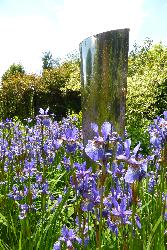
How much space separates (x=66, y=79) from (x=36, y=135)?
18.4m

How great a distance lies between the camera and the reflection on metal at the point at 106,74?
4.07 m

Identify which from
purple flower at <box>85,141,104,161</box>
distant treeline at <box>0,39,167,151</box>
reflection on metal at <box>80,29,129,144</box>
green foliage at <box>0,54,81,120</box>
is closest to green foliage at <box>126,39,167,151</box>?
distant treeline at <box>0,39,167,151</box>

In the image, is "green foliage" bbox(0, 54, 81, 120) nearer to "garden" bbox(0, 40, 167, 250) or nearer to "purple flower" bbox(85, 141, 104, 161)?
"garden" bbox(0, 40, 167, 250)

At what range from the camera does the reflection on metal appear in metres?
4.07

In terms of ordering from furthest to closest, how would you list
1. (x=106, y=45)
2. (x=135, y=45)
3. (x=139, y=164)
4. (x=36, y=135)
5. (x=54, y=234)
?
(x=135, y=45) → (x=36, y=135) → (x=106, y=45) → (x=54, y=234) → (x=139, y=164)

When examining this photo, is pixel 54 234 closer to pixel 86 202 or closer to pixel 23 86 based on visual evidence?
pixel 86 202

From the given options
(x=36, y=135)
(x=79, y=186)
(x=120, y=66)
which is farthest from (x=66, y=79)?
(x=79, y=186)

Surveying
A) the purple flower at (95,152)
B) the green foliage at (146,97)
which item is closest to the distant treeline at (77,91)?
the green foliage at (146,97)

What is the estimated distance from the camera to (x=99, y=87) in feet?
13.4

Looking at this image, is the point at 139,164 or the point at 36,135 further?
the point at 36,135

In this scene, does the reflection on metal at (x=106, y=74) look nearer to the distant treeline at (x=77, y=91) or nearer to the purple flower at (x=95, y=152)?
the purple flower at (x=95, y=152)

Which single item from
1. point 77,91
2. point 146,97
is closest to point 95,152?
point 146,97

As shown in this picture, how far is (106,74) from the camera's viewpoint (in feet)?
13.4

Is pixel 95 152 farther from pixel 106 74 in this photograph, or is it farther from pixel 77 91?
pixel 77 91
